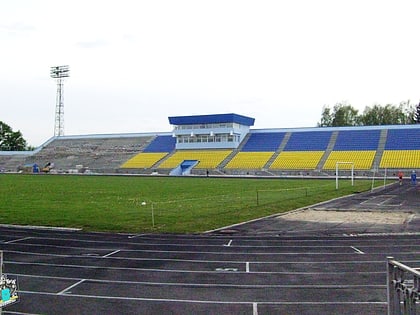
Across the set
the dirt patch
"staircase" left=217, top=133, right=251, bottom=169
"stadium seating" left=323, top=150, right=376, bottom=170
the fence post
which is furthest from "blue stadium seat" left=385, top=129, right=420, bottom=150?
the fence post

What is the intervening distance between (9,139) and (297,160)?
78.8 metres

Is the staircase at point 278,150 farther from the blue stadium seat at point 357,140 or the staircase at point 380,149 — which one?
the staircase at point 380,149

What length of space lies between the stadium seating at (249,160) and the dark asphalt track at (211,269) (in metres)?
54.8

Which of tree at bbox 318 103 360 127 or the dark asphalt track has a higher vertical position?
tree at bbox 318 103 360 127

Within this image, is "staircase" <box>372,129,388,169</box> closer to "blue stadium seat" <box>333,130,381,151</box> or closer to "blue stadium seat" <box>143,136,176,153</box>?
"blue stadium seat" <box>333,130,381,151</box>

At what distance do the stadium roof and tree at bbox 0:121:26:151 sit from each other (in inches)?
2057

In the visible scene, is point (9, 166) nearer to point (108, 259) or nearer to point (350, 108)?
point (350, 108)

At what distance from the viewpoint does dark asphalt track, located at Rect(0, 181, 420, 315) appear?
9336mm

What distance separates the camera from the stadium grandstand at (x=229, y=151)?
227 feet

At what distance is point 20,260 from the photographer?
44.8ft

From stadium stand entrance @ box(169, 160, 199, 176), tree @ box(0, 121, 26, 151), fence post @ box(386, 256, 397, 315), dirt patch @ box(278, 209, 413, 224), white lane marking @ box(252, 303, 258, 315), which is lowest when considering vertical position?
white lane marking @ box(252, 303, 258, 315)

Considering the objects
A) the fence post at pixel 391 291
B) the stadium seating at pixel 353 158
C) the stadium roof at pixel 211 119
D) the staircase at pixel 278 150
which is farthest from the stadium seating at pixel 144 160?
the fence post at pixel 391 291

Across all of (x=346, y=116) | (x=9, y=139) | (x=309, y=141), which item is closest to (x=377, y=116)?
(x=346, y=116)

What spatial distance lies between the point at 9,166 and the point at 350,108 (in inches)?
2936
